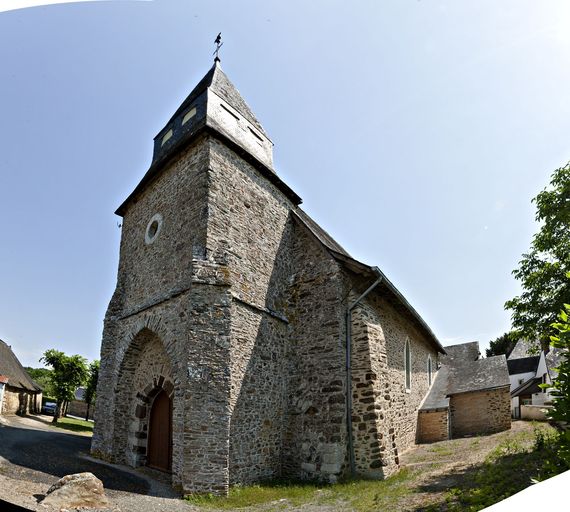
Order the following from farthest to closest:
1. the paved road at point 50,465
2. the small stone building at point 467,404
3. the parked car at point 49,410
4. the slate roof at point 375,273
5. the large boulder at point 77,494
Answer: the parked car at point 49,410 < the small stone building at point 467,404 < the slate roof at point 375,273 < the paved road at point 50,465 < the large boulder at point 77,494

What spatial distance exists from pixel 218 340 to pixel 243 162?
5117 mm

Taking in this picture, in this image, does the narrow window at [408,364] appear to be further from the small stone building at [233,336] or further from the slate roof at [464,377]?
the small stone building at [233,336]

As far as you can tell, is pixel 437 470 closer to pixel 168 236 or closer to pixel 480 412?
pixel 168 236

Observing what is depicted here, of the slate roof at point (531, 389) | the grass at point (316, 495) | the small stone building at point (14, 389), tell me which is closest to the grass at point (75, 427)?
the small stone building at point (14, 389)

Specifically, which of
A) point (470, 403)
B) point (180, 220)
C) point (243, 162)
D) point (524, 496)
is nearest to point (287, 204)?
point (243, 162)

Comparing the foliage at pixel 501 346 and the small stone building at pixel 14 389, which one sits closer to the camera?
the small stone building at pixel 14 389

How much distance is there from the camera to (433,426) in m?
16.0

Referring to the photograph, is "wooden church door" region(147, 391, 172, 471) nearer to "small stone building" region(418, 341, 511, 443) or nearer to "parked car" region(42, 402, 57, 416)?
"small stone building" region(418, 341, 511, 443)

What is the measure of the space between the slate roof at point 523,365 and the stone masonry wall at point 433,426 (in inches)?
977

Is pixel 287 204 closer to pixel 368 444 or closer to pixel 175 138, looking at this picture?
pixel 175 138

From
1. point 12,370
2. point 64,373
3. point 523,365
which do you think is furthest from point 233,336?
point 523,365

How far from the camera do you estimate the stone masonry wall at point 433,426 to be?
15898 millimetres

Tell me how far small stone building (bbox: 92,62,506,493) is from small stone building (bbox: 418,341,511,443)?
4.90 meters

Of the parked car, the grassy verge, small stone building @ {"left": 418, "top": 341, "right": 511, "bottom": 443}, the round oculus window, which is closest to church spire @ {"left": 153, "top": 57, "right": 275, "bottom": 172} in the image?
the round oculus window
